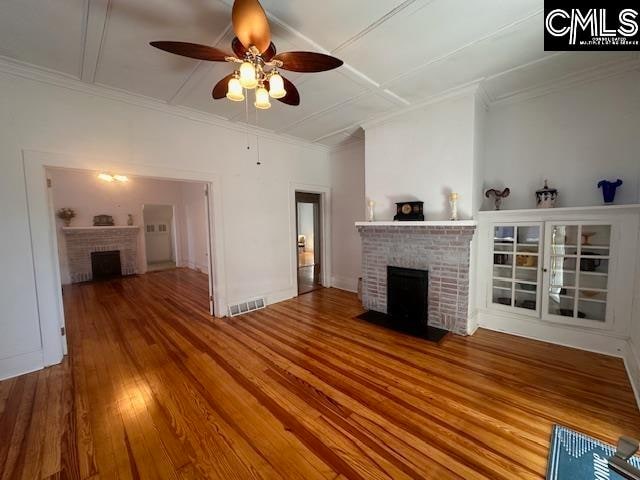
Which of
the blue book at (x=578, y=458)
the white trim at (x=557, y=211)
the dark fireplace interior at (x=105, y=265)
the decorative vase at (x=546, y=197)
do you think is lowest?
the blue book at (x=578, y=458)

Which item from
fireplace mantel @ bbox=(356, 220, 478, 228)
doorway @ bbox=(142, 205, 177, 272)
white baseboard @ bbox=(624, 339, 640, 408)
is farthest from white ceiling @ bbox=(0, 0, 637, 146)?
doorway @ bbox=(142, 205, 177, 272)

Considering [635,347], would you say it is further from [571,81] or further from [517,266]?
[571,81]

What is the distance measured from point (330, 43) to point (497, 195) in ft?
9.04

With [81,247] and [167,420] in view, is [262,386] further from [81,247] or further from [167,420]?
[81,247]

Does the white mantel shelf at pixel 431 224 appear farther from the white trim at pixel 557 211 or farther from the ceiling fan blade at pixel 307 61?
the ceiling fan blade at pixel 307 61

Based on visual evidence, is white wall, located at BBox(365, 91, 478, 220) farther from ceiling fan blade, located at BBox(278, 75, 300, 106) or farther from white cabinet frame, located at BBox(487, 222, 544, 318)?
ceiling fan blade, located at BBox(278, 75, 300, 106)

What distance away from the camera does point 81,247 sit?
6387 mm

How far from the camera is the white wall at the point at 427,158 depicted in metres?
3.04

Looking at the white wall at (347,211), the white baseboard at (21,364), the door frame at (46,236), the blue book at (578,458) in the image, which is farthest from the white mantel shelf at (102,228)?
the blue book at (578,458)

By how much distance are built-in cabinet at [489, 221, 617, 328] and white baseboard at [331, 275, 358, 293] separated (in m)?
2.38

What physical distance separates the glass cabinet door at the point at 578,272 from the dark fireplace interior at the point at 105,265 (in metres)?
9.20

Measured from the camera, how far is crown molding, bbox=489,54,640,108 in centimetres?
254

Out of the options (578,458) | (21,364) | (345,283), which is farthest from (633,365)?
(21,364)

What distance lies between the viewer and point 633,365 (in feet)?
7.39
